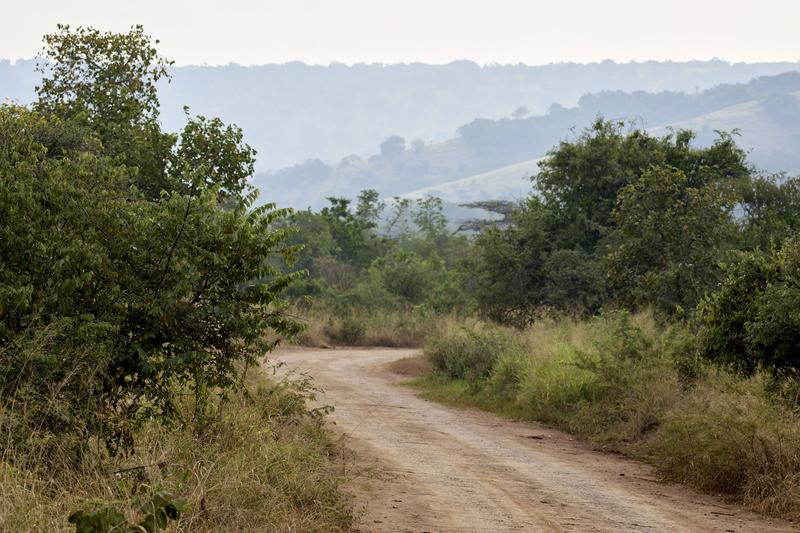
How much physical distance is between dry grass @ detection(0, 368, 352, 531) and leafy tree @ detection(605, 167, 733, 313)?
12367 mm

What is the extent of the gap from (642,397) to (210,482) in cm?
864

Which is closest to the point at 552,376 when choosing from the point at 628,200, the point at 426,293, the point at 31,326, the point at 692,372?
the point at 692,372

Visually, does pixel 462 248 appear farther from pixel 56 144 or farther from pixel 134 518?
pixel 134 518

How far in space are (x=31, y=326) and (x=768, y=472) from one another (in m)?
7.39

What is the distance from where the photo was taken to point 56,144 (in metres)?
16.8

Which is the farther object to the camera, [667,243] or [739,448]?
[667,243]

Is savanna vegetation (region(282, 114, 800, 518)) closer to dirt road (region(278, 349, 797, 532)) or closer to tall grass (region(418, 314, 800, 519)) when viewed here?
tall grass (region(418, 314, 800, 519))

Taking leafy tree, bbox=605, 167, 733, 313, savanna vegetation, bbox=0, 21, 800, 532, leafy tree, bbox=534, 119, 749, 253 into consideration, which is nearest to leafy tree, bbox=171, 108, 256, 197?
savanna vegetation, bbox=0, 21, 800, 532

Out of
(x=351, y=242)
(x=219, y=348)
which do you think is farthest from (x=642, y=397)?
(x=351, y=242)

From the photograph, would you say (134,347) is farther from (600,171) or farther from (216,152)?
(600,171)

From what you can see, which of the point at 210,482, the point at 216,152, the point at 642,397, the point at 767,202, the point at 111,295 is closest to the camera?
the point at 210,482

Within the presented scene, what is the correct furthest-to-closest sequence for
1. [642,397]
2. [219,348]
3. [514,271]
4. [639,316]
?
[514,271] < [639,316] < [642,397] < [219,348]

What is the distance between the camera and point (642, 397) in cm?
1498

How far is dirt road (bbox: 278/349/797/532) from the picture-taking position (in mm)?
9367
